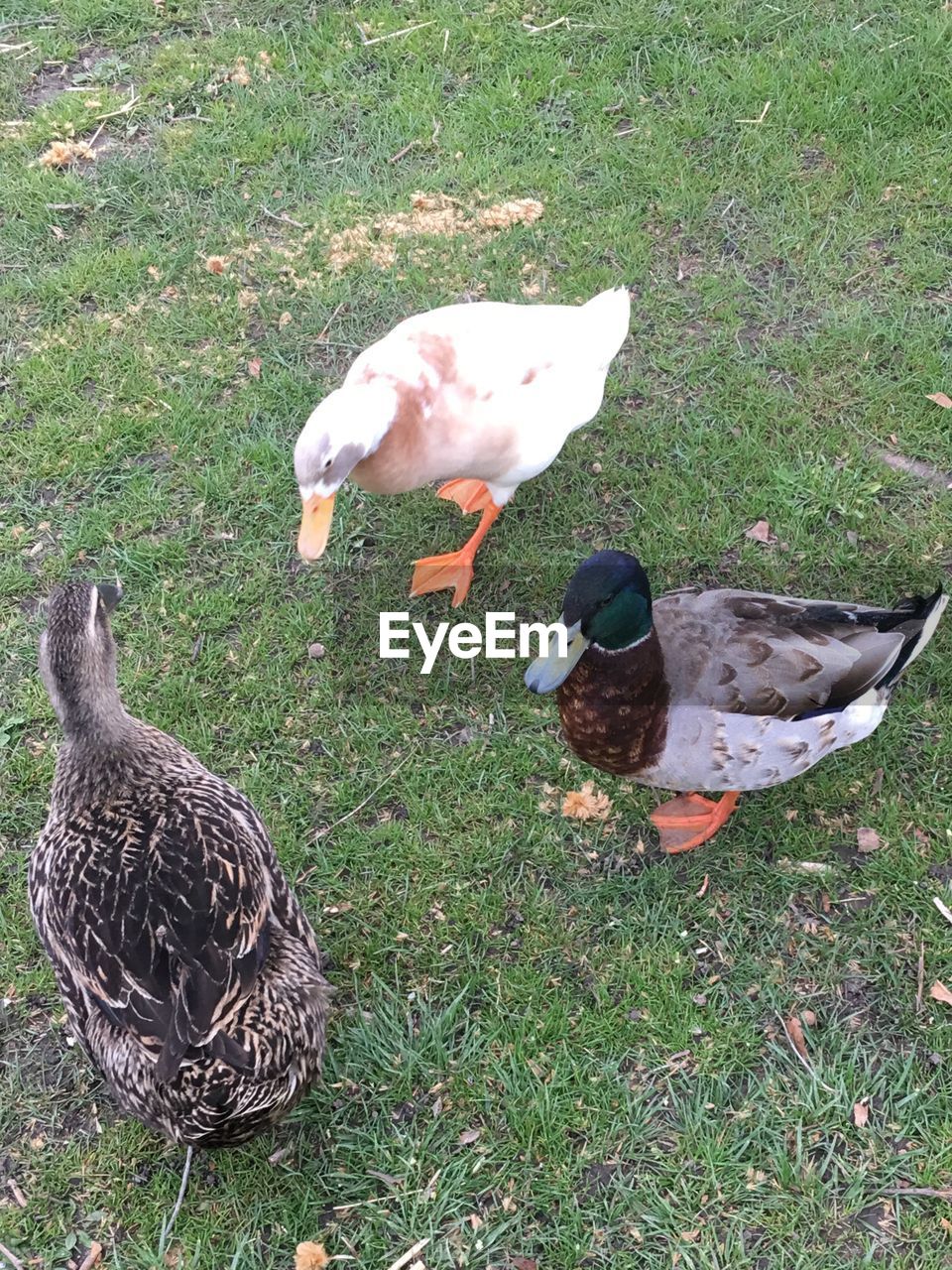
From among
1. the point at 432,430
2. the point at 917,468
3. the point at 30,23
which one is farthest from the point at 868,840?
the point at 30,23

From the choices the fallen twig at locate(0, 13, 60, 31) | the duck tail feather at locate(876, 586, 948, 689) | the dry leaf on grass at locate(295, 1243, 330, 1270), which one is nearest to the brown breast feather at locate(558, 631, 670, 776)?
the duck tail feather at locate(876, 586, 948, 689)

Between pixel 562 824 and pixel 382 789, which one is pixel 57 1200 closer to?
pixel 382 789

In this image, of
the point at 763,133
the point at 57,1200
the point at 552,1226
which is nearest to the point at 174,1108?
the point at 57,1200

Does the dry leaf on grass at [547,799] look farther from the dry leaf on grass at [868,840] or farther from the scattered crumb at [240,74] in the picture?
the scattered crumb at [240,74]

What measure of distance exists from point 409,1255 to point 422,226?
3882 millimetres

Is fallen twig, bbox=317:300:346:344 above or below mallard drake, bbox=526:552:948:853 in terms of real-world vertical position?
above

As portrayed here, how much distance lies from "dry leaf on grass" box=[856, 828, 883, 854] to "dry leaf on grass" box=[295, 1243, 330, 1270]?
1.83 meters

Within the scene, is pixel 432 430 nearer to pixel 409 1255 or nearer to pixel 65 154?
pixel 409 1255

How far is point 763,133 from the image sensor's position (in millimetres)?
4348

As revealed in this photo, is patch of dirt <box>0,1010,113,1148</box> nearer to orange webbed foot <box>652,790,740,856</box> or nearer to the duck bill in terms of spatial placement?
the duck bill

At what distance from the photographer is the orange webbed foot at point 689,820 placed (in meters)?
2.81

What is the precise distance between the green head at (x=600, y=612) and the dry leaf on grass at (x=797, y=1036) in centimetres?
112

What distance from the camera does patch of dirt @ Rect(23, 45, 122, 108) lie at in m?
4.94

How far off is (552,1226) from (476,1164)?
232 mm
